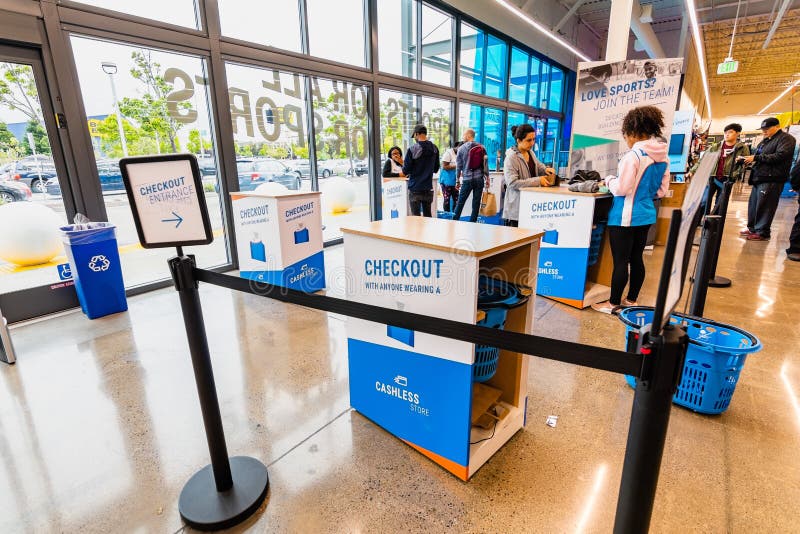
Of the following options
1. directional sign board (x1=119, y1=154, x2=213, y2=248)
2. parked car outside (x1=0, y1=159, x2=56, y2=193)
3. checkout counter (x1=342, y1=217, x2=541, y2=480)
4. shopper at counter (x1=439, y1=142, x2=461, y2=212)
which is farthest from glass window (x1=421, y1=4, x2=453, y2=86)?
directional sign board (x1=119, y1=154, x2=213, y2=248)

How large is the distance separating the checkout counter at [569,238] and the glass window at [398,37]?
4153 millimetres

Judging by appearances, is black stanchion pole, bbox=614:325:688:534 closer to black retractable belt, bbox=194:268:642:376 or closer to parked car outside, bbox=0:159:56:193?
black retractable belt, bbox=194:268:642:376

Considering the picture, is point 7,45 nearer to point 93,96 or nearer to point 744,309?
point 93,96

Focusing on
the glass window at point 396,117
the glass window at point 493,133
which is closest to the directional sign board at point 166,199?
the glass window at point 396,117

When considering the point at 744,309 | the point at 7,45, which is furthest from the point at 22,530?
→ the point at 744,309

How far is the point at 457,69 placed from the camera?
26.6 feet

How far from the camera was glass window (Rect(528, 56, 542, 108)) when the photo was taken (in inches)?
452

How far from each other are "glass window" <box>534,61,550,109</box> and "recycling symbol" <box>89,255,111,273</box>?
38.7 feet

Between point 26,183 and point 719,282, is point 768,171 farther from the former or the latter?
point 26,183

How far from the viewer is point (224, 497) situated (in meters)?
1.55

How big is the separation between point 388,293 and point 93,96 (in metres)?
3.67

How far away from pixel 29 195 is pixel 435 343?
3.87 meters

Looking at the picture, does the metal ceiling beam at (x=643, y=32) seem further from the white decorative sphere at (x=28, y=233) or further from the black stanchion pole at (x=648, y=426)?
the white decorative sphere at (x=28, y=233)

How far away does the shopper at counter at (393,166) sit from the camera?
609cm
